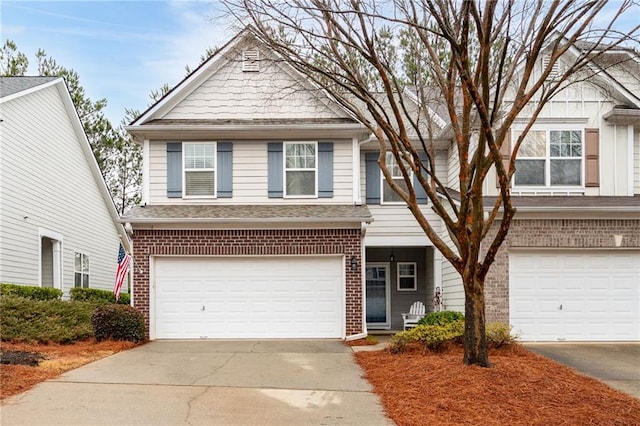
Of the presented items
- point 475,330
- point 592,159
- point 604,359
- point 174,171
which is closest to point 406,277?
point 592,159

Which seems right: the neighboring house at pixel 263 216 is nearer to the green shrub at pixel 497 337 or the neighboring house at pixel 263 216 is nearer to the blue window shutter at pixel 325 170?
the blue window shutter at pixel 325 170

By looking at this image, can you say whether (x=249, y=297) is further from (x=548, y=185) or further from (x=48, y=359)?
(x=548, y=185)

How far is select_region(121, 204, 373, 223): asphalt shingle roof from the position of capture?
1462 centimetres

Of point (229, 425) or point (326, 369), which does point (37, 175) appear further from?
point (229, 425)

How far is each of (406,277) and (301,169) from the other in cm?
499

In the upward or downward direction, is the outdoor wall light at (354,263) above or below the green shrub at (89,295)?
above

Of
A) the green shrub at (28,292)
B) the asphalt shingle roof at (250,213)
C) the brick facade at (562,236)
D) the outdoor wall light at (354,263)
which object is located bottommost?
the green shrub at (28,292)

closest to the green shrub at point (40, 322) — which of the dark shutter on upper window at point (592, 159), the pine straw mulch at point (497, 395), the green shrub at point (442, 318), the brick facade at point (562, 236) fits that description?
the pine straw mulch at point (497, 395)

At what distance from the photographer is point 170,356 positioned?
12.1 m

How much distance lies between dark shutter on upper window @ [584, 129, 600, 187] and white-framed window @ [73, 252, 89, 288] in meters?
15.2

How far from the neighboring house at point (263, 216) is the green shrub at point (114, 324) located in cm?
99

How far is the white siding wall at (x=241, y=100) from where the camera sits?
623 inches

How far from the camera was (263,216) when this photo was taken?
1477 cm

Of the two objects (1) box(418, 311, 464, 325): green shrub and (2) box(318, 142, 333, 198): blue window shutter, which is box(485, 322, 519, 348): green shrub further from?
(2) box(318, 142, 333, 198): blue window shutter
